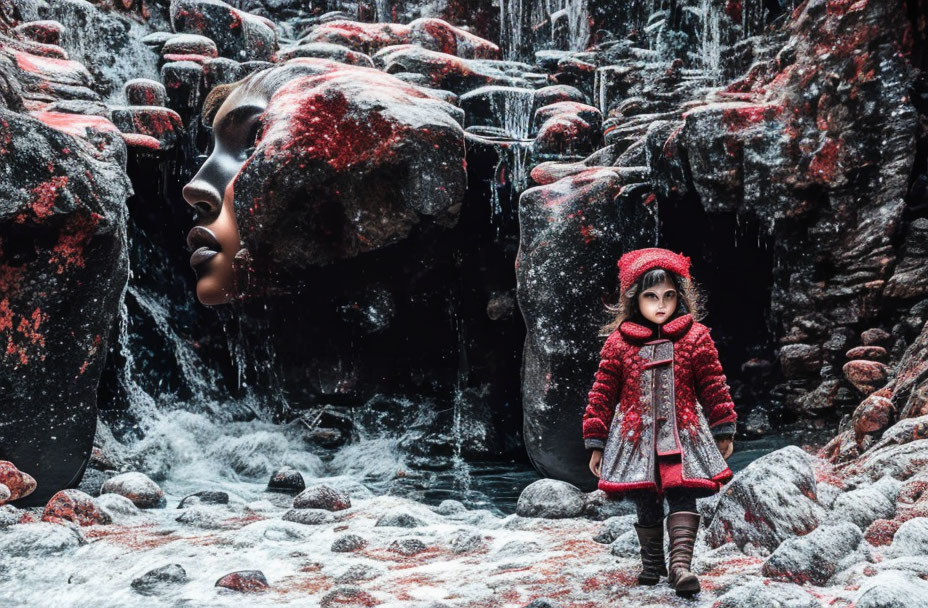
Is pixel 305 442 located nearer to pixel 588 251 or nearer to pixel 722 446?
pixel 588 251

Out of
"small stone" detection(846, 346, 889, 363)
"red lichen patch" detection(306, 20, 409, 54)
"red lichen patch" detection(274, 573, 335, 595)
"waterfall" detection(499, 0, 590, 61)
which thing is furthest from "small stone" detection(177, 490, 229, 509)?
"waterfall" detection(499, 0, 590, 61)

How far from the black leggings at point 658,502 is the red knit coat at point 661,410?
0.13ft

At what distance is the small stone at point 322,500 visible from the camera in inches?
208

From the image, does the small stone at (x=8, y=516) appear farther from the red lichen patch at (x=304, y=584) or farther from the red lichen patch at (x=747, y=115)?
the red lichen patch at (x=747, y=115)

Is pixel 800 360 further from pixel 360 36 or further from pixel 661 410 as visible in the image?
pixel 360 36

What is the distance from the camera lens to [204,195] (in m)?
7.41

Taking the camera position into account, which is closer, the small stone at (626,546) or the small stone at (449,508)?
the small stone at (626,546)

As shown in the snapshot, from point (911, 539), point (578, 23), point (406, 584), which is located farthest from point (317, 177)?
point (578, 23)

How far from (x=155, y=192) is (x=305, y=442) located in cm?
369

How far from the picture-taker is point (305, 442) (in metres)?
8.95

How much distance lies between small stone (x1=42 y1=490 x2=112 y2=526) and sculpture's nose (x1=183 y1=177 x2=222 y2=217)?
11.5 feet

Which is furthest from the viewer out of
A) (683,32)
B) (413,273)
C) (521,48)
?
(521,48)

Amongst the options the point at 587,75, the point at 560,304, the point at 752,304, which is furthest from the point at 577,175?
the point at 587,75

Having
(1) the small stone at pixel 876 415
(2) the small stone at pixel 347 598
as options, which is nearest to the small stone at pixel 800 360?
(1) the small stone at pixel 876 415
